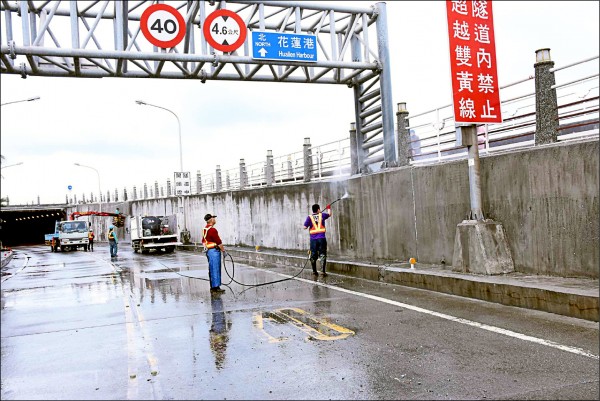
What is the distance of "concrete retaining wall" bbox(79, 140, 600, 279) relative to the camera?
27.8ft

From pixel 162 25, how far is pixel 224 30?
1.64 metres

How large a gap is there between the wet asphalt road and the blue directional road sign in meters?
7.04

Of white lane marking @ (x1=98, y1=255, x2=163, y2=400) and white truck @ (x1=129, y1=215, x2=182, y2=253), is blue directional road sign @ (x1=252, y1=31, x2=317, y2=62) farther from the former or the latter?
white truck @ (x1=129, y1=215, x2=182, y2=253)

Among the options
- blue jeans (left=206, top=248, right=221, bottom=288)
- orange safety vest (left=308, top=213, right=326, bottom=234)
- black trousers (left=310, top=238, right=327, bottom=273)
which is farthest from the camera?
black trousers (left=310, top=238, right=327, bottom=273)

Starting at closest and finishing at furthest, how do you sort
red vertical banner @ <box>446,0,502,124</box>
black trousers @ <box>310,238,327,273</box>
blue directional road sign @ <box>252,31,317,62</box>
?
red vertical banner @ <box>446,0,502,124</box>, black trousers @ <box>310,238,327,273</box>, blue directional road sign @ <box>252,31,317,62</box>

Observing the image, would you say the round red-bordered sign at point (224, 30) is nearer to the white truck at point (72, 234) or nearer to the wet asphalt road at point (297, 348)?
the wet asphalt road at point (297, 348)

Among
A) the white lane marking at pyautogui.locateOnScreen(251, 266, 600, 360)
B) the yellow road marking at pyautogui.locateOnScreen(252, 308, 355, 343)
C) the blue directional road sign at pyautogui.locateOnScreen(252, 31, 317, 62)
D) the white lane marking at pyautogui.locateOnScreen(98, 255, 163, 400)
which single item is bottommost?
the white lane marking at pyautogui.locateOnScreen(251, 266, 600, 360)

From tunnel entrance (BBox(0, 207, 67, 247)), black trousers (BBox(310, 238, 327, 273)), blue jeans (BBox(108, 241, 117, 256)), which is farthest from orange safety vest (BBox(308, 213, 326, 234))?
tunnel entrance (BBox(0, 207, 67, 247))

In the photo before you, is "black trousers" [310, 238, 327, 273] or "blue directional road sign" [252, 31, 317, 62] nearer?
"black trousers" [310, 238, 327, 273]

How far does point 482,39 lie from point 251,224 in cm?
1559

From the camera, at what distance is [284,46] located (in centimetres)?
1442

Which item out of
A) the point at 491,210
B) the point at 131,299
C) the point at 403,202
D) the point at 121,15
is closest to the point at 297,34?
the point at 121,15

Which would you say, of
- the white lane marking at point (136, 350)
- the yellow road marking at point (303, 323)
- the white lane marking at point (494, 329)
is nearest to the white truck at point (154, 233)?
the white lane marking at point (136, 350)

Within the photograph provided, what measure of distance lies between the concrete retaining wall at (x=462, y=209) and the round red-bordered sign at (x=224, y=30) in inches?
206
